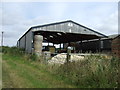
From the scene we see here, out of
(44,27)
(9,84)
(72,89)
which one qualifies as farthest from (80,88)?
(44,27)

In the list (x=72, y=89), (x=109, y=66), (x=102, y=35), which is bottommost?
(x=72, y=89)

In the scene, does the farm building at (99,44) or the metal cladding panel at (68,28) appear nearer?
the metal cladding panel at (68,28)

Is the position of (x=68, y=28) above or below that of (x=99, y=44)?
above

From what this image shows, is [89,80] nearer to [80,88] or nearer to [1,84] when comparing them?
[80,88]

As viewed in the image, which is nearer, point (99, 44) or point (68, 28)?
point (68, 28)

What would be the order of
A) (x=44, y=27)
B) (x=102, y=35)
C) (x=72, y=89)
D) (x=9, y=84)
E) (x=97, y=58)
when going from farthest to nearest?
Answer: (x=102, y=35), (x=44, y=27), (x=97, y=58), (x=9, y=84), (x=72, y=89)

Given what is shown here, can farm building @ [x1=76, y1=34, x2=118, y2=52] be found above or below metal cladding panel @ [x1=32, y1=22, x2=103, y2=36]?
below

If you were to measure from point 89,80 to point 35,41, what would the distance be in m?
20.5

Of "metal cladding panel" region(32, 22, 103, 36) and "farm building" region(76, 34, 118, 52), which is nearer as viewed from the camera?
"metal cladding panel" region(32, 22, 103, 36)

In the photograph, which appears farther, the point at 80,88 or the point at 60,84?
the point at 60,84

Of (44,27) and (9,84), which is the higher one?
(44,27)

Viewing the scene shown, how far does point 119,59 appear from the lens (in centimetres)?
871

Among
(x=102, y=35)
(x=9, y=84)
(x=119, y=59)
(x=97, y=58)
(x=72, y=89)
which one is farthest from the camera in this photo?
(x=102, y=35)

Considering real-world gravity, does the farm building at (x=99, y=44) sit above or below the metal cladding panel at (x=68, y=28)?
below
